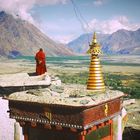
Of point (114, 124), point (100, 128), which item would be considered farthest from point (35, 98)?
point (114, 124)

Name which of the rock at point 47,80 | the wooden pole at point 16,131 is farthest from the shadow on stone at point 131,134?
the wooden pole at point 16,131

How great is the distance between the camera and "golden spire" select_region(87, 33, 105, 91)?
12.4 m

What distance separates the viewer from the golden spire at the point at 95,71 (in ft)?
40.6

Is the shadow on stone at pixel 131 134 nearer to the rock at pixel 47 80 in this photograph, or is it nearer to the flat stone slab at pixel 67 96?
the rock at pixel 47 80

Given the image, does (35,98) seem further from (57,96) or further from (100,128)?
(100,128)

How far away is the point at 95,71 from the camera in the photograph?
1248 cm

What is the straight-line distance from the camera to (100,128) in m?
11.6

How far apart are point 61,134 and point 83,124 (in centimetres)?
136

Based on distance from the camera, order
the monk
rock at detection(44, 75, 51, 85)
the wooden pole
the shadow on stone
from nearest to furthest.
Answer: the wooden pole
rock at detection(44, 75, 51, 85)
the monk
the shadow on stone

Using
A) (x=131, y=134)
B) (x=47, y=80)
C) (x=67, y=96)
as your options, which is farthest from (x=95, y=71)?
(x=131, y=134)

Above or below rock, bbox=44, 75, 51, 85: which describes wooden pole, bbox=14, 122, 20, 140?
below

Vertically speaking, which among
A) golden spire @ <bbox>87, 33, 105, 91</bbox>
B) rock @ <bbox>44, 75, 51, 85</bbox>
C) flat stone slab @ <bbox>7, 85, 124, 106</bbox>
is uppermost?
golden spire @ <bbox>87, 33, 105, 91</bbox>

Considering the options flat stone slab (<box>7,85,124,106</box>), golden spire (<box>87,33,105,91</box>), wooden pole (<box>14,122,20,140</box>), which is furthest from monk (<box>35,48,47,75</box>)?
golden spire (<box>87,33,105,91</box>)

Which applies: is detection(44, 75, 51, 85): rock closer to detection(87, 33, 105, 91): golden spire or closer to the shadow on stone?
detection(87, 33, 105, 91): golden spire
